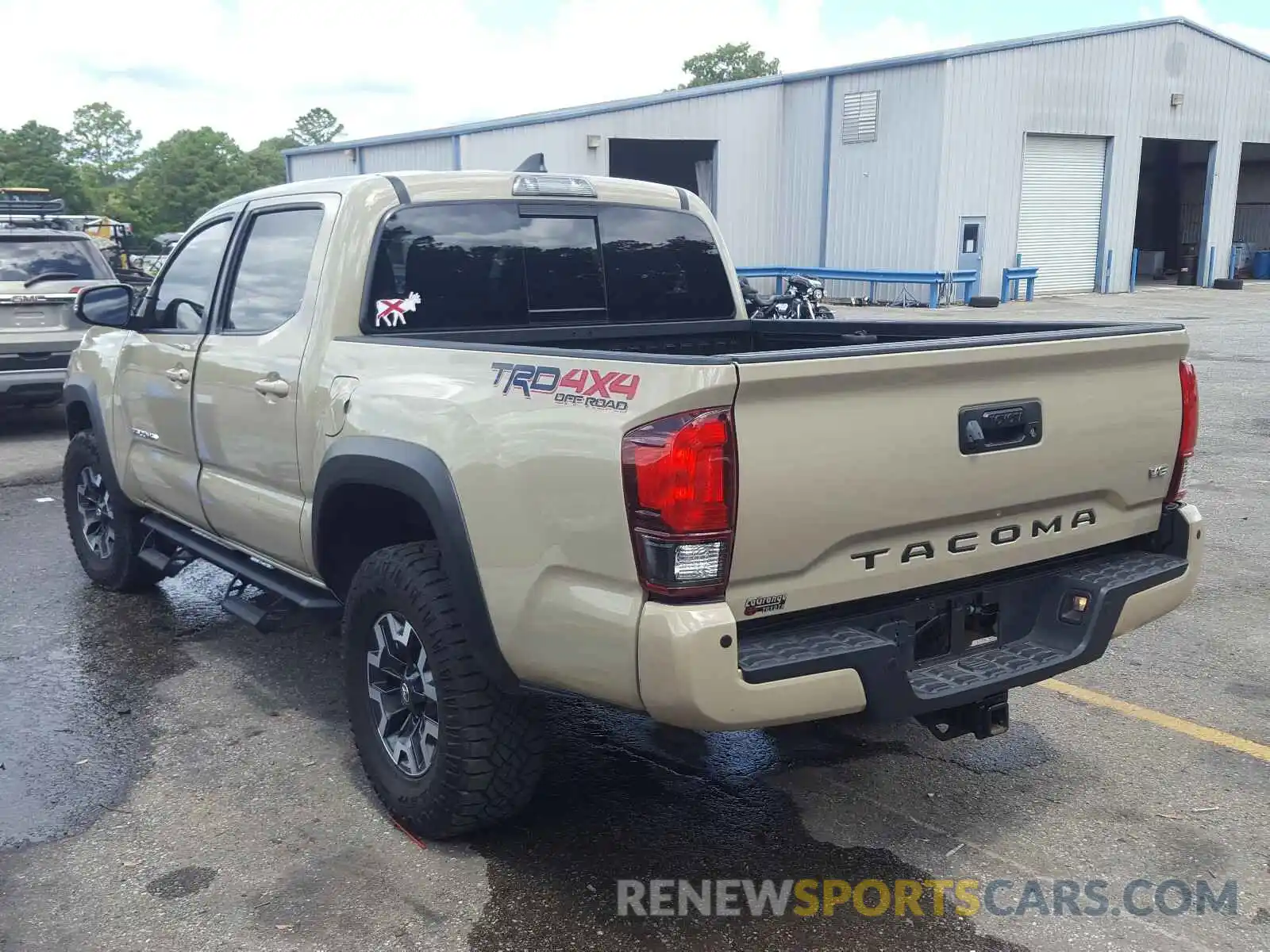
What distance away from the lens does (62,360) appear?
1047 centimetres

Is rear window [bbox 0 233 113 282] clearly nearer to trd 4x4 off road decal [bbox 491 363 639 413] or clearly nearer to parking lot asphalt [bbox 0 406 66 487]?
parking lot asphalt [bbox 0 406 66 487]

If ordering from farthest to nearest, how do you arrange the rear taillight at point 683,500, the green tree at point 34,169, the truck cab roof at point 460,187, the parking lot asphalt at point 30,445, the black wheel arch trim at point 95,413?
1. the green tree at point 34,169
2. the parking lot asphalt at point 30,445
3. the black wheel arch trim at point 95,413
4. the truck cab roof at point 460,187
5. the rear taillight at point 683,500

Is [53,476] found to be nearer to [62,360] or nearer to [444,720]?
[62,360]

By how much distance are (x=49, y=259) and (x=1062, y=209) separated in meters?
23.6

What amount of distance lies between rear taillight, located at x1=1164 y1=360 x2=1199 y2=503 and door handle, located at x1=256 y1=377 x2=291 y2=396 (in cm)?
293

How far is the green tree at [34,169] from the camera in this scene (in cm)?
7650

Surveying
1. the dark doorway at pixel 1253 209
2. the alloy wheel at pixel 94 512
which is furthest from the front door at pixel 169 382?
the dark doorway at pixel 1253 209

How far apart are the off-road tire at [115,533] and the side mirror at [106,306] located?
81 cm

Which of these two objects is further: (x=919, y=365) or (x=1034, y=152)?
(x=1034, y=152)

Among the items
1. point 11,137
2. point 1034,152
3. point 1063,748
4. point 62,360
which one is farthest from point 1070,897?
point 11,137

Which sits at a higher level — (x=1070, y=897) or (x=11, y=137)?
(x=11, y=137)

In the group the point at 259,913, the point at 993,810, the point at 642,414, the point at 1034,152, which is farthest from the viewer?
the point at 1034,152

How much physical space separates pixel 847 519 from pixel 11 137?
313 feet

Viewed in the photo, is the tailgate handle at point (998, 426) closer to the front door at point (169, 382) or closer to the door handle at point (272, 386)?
the door handle at point (272, 386)
